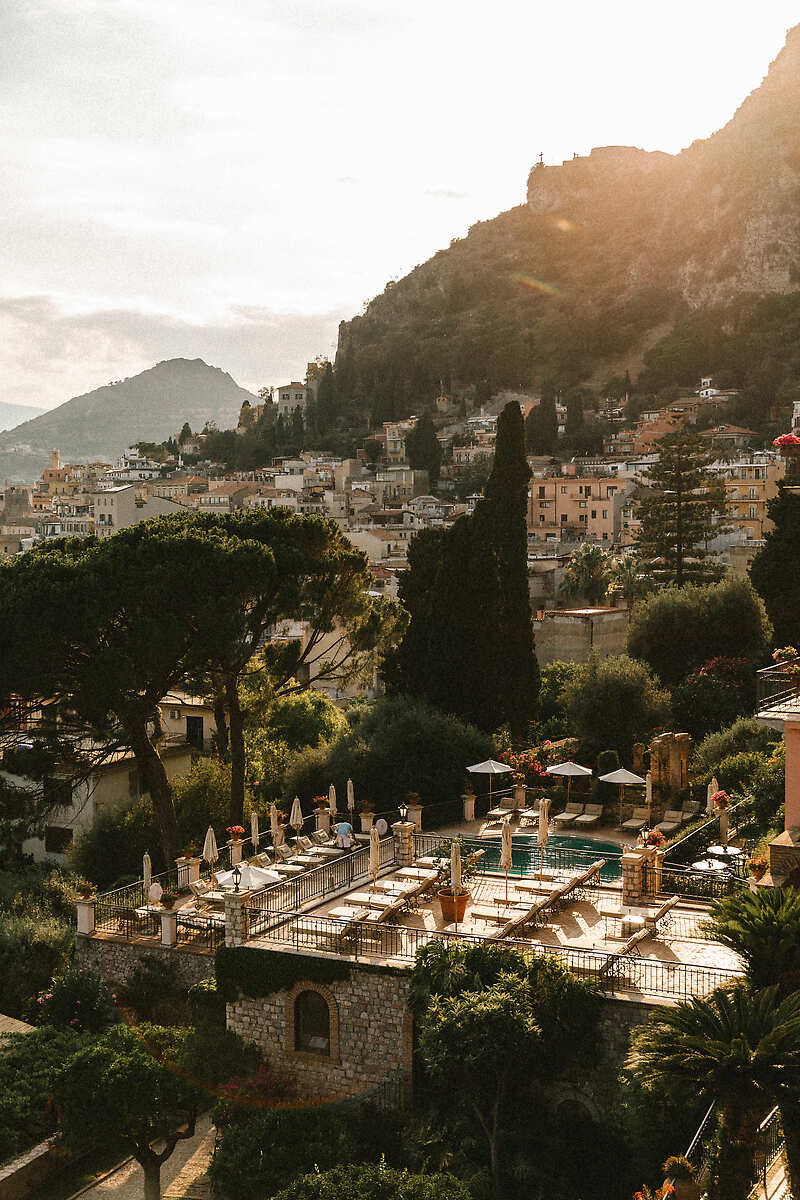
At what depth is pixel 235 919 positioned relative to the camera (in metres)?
15.6

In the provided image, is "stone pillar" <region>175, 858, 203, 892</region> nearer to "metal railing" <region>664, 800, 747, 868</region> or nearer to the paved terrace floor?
the paved terrace floor

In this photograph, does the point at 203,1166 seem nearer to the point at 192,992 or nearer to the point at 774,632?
the point at 192,992

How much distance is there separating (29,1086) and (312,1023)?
4.00m

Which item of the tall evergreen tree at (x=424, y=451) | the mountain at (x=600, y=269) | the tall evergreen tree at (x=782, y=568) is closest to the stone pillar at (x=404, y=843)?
the tall evergreen tree at (x=782, y=568)

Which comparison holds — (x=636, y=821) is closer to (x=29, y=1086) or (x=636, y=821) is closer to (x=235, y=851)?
(x=235, y=851)

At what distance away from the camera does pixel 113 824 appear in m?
25.0

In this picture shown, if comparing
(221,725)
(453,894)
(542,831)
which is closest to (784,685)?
(542,831)

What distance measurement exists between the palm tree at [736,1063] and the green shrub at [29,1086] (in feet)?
30.8

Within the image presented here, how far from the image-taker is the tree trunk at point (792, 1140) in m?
8.46

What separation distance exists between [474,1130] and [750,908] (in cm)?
549

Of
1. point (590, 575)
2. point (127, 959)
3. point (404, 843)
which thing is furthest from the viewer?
point (590, 575)

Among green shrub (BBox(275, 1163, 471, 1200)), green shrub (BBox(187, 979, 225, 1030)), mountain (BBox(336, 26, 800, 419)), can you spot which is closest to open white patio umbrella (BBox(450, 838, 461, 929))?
green shrub (BBox(187, 979, 225, 1030))

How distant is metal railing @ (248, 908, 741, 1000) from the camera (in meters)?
13.0

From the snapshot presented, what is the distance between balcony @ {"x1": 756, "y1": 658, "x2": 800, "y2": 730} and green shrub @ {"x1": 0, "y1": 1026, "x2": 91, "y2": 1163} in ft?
34.8
